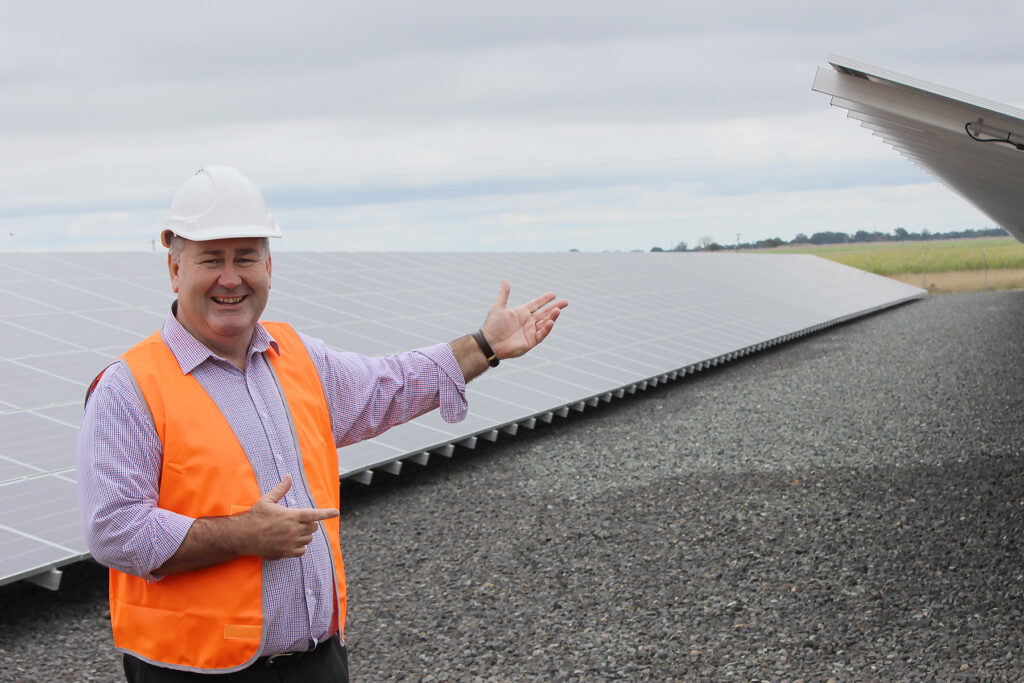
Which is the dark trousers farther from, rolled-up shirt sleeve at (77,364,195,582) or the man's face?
the man's face

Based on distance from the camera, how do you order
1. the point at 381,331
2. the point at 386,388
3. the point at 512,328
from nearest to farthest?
the point at 386,388, the point at 512,328, the point at 381,331

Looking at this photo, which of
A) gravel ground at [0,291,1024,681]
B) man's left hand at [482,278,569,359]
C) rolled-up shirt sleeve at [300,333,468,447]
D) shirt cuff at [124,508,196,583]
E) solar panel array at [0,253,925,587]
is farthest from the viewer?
solar panel array at [0,253,925,587]

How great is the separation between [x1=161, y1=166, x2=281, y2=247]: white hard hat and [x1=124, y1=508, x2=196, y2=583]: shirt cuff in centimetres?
69

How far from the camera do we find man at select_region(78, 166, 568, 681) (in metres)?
2.24

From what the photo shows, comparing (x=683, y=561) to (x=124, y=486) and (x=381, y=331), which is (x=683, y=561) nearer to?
(x=124, y=486)

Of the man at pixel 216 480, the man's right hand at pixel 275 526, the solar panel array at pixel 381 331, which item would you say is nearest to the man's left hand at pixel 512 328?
the man at pixel 216 480

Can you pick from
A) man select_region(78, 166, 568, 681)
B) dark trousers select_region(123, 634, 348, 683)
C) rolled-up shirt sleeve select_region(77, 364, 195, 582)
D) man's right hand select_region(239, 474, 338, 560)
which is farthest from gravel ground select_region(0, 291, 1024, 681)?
rolled-up shirt sleeve select_region(77, 364, 195, 582)

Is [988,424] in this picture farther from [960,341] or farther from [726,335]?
[960,341]

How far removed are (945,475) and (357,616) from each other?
570 centimetres

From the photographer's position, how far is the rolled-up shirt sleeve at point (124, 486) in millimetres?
2197

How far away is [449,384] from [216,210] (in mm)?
885

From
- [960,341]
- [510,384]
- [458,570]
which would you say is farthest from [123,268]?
[960,341]

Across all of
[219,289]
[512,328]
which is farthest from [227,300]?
[512,328]

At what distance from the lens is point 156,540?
2.19 metres
